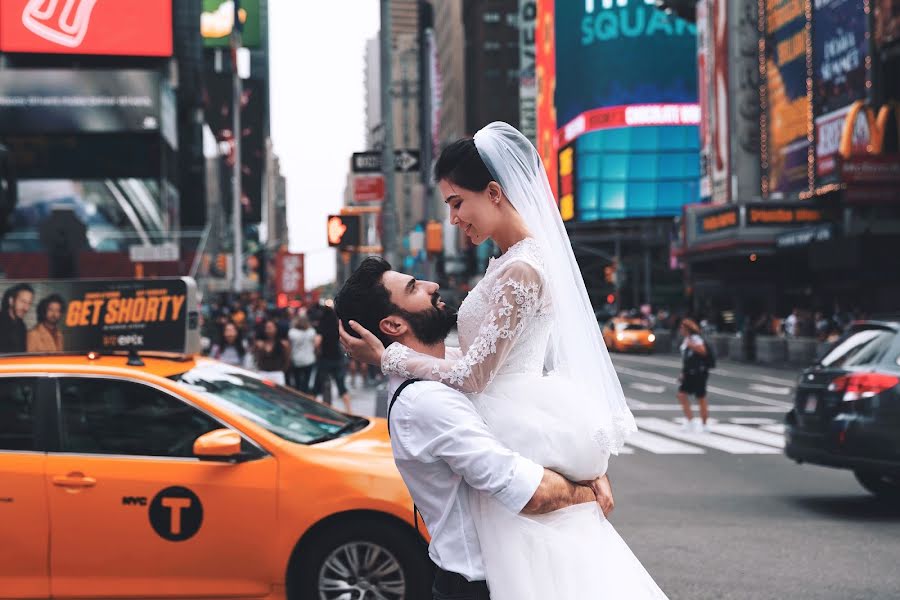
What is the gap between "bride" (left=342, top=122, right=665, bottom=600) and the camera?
10.3 ft

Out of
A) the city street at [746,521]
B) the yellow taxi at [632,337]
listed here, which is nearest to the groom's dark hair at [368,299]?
the city street at [746,521]

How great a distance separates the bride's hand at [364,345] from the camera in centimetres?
328

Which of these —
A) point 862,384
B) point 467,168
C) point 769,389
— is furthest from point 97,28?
point 467,168

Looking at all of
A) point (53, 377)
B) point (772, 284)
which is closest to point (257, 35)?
point (772, 284)

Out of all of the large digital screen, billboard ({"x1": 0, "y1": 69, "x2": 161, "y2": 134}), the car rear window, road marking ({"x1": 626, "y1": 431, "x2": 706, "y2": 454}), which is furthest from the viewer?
the large digital screen

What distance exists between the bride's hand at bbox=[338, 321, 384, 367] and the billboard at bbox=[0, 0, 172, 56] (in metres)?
62.7

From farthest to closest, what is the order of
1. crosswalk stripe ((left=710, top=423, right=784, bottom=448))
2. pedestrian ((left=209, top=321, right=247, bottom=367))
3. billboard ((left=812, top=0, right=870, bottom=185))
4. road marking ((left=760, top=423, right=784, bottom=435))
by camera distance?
billboard ((left=812, top=0, right=870, bottom=185)) → pedestrian ((left=209, top=321, right=247, bottom=367)) → road marking ((left=760, top=423, right=784, bottom=435)) → crosswalk stripe ((left=710, top=423, right=784, bottom=448))

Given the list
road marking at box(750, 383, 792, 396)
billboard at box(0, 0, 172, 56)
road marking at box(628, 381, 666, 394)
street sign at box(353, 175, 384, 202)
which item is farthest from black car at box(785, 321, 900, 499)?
billboard at box(0, 0, 172, 56)

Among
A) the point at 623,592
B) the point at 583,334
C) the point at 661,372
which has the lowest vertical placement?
the point at 661,372

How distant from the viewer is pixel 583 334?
3.43 m

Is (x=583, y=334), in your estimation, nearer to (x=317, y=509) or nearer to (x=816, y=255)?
(x=317, y=509)

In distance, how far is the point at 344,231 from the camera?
64.8 ft

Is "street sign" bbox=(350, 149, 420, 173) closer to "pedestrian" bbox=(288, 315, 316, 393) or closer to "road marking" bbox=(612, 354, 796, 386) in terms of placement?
"pedestrian" bbox=(288, 315, 316, 393)

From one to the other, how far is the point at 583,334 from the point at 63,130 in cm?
6319
